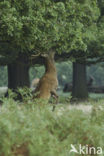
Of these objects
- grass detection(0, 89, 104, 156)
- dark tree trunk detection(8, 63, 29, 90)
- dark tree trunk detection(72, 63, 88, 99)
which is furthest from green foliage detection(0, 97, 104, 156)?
dark tree trunk detection(72, 63, 88, 99)

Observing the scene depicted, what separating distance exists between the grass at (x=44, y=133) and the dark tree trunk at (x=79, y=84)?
20353 mm

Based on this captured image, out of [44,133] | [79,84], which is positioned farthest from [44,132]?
[79,84]

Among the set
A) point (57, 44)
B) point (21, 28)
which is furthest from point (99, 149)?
point (57, 44)

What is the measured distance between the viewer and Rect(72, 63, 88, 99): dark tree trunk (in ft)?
90.9

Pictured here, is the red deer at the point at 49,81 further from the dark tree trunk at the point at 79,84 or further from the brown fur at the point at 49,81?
the dark tree trunk at the point at 79,84

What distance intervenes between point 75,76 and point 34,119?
76.0 ft

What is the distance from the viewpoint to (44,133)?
18.1ft

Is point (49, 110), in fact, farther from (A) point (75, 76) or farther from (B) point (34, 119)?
(A) point (75, 76)

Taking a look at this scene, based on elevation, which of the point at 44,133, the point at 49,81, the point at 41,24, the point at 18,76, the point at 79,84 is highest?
the point at 41,24

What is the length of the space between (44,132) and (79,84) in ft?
75.5

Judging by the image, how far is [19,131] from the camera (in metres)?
5.16

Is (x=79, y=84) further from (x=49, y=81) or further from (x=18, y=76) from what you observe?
(x=49, y=81)

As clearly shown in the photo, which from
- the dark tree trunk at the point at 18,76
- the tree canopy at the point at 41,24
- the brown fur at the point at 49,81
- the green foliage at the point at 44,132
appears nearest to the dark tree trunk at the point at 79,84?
the dark tree trunk at the point at 18,76

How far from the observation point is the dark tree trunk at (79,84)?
90.9 ft
